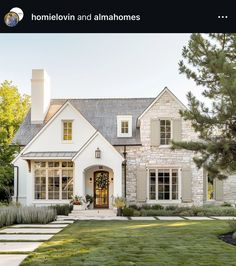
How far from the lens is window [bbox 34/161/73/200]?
920 inches

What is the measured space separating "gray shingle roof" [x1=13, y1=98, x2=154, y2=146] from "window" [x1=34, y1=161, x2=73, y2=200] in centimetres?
220

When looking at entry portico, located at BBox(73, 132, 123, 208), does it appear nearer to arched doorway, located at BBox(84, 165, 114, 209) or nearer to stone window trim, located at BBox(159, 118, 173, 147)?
arched doorway, located at BBox(84, 165, 114, 209)

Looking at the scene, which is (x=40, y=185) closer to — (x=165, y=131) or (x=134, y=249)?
(x=165, y=131)

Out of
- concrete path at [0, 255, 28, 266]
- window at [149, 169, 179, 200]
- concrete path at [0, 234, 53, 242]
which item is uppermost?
window at [149, 169, 179, 200]

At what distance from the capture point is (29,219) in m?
15.4

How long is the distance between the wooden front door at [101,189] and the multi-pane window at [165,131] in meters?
3.48

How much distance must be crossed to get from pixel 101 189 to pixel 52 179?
264cm

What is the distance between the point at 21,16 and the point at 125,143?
18.2m

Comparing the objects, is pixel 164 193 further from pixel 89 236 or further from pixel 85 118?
pixel 89 236

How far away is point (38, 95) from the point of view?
25641 millimetres

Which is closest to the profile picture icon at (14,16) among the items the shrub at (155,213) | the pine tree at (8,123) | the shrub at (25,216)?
the shrub at (25,216)

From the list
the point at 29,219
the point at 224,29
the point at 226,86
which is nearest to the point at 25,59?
the point at 224,29

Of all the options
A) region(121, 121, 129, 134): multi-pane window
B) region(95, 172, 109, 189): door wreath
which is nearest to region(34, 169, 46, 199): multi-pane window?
region(95, 172, 109, 189): door wreath

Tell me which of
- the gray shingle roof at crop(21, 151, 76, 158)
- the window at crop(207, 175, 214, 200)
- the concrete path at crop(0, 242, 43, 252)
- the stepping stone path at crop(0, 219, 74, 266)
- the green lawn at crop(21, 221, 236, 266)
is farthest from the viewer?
the window at crop(207, 175, 214, 200)
